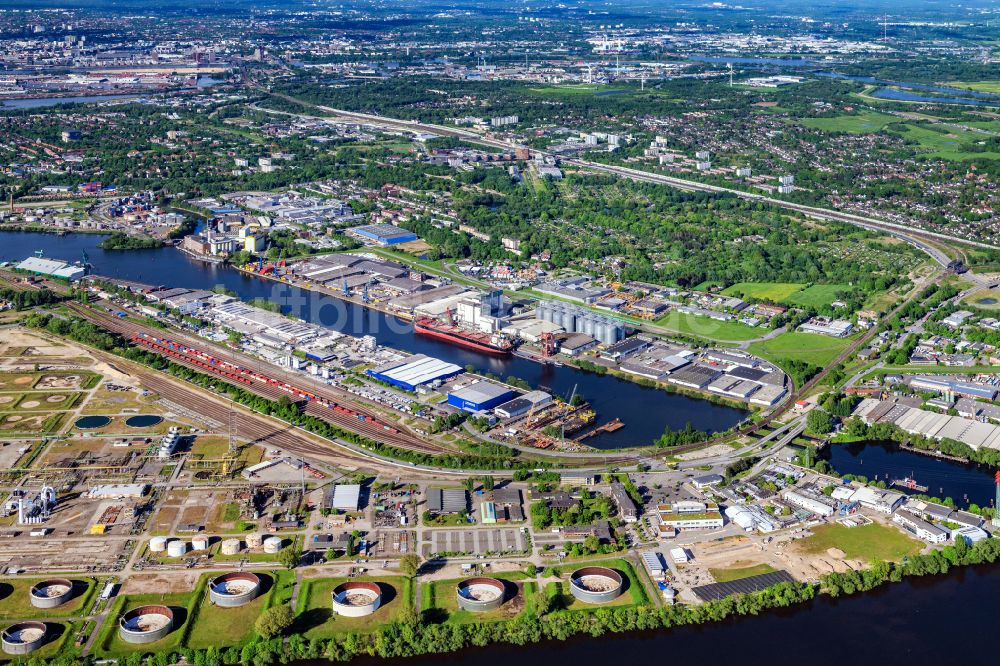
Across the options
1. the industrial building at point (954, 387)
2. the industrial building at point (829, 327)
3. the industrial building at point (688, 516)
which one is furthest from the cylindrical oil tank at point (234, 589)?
the industrial building at point (829, 327)

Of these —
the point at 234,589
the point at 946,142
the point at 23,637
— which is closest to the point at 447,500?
the point at 234,589

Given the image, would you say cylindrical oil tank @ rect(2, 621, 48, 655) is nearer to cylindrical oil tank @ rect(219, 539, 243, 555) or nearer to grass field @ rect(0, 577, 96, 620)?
grass field @ rect(0, 577, 96, 620)

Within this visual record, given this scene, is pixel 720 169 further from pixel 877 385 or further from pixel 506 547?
pixel 506 547

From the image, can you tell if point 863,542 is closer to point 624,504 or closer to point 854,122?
point 624,504

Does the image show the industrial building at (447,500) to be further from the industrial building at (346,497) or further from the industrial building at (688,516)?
the industrial building at (688,516)

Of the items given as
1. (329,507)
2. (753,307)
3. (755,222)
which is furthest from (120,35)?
(329,507)

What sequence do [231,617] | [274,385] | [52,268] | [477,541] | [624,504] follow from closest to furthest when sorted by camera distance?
[231,617] < [477,541] < [624,504] < [274,385] < [52,268]

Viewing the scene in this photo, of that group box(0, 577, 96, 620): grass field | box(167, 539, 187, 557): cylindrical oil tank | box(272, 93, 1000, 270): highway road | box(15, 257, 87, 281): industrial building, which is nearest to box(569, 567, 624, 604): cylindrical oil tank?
box(167, 539, 187, 557): cylindrical oil tank
